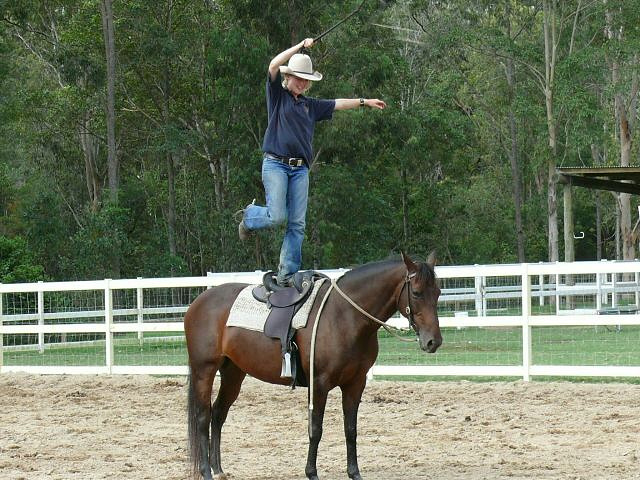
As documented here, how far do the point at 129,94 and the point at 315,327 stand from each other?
3644 cm

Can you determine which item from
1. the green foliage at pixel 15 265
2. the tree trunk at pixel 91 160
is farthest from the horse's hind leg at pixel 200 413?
the tree trunk at pixel 91 160

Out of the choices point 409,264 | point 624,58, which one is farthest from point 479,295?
point 624,58

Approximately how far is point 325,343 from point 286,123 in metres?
1.59

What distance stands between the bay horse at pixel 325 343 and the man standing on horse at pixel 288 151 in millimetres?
517

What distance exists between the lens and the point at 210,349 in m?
7.53

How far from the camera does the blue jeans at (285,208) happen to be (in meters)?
7.26

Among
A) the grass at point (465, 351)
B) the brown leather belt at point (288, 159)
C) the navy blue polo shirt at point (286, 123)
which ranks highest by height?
the navy blue polo shirt at point (286, 123)

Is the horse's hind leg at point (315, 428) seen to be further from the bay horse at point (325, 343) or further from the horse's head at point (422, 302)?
the horse's head at point (422, 302)

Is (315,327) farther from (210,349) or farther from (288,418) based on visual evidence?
(288,418)

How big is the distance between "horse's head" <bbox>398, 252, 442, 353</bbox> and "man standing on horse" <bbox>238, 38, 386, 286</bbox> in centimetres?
109

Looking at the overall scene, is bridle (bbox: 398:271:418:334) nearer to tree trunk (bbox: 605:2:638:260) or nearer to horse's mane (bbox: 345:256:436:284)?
horse's mane (bbox: 345:256:436:284)

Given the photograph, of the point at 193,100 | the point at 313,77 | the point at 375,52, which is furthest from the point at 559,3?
the point at 313,77

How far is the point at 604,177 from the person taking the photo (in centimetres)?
2309

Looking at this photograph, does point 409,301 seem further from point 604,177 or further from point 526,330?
point 604,177
